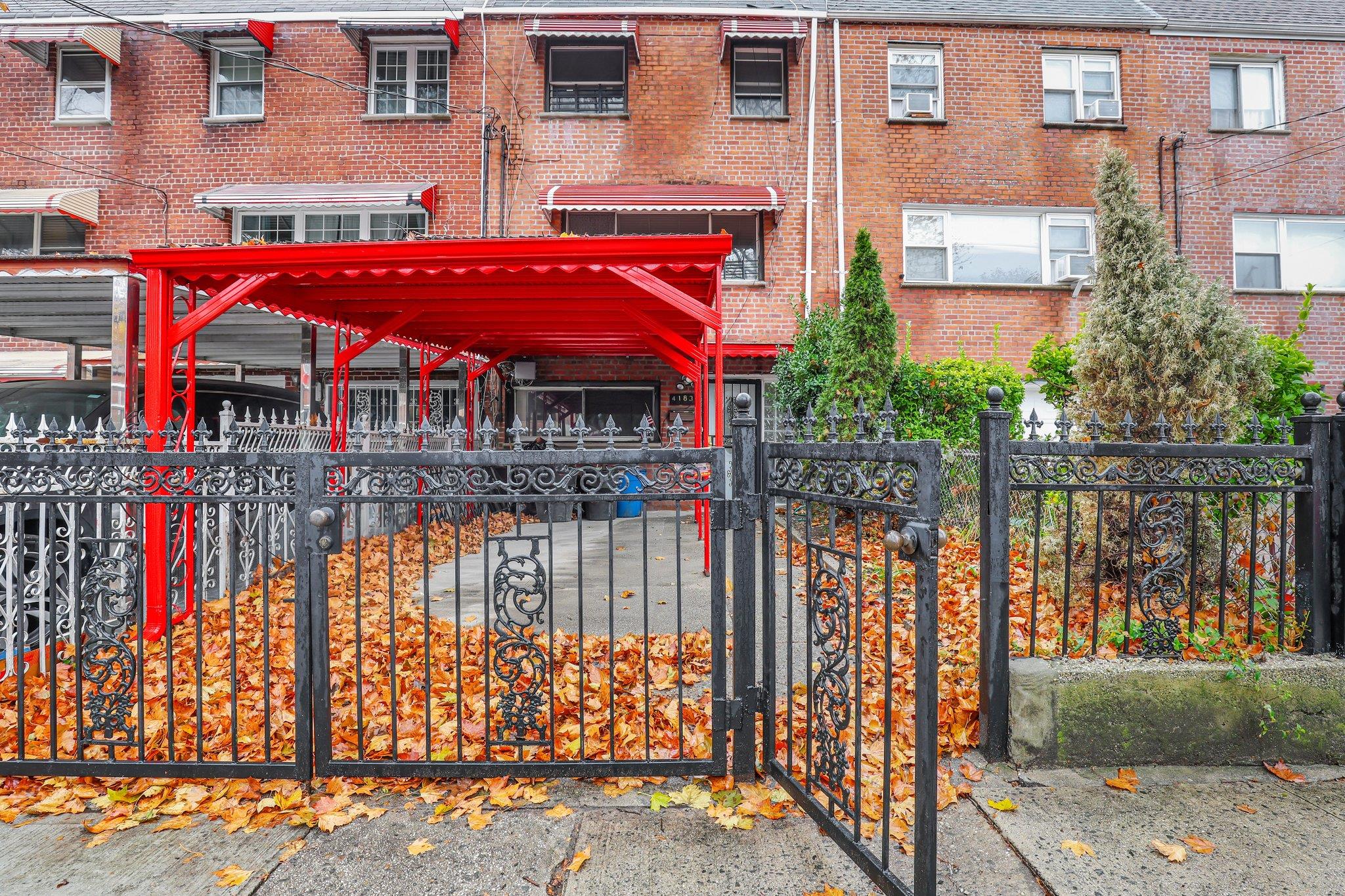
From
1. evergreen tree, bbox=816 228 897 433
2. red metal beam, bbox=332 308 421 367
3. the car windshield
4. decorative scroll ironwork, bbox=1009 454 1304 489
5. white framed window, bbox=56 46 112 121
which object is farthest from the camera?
white framed window, bbox=56 46 112 121

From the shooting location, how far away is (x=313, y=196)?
39.6 feet

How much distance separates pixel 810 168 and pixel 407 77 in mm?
7644

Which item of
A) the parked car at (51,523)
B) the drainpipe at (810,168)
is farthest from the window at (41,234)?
the drainpipe at (810,168)

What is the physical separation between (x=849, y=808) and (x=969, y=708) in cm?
132

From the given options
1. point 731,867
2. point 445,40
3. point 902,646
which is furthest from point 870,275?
point 445,40

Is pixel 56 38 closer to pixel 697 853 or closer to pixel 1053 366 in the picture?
pixel 697 853

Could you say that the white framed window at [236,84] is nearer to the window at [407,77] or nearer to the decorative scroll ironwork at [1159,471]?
the window at [407,77]

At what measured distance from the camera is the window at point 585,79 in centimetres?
1325

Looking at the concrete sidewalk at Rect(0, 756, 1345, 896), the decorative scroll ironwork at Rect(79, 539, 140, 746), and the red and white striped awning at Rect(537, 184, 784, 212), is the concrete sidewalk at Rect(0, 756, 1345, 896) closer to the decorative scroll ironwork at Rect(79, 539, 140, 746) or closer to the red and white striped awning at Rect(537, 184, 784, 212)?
the decorative scroll ironwork at Rect(79, 539, 140, 746)

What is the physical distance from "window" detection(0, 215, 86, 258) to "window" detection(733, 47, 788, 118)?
1233cm

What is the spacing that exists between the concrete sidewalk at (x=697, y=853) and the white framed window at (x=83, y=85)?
15.4 metres

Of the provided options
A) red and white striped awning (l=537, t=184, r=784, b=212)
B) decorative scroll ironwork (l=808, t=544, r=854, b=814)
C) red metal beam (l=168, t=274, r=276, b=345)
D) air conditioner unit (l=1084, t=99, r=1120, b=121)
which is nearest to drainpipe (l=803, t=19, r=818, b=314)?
red and white striped awning (l=537, t=184, r=784, b=212)

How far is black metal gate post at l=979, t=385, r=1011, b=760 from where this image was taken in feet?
10.4

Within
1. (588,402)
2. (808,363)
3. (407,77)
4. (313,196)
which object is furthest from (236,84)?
(808,363)
